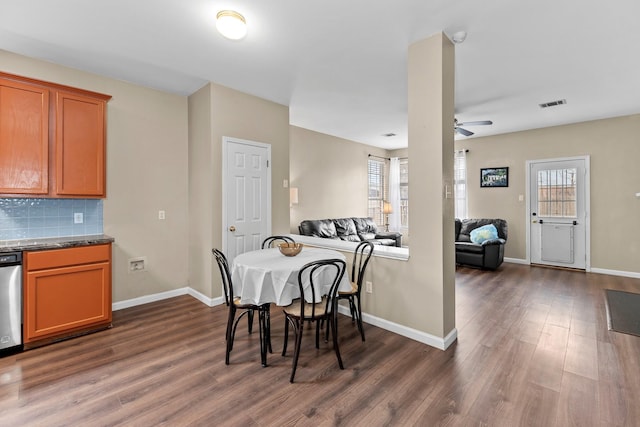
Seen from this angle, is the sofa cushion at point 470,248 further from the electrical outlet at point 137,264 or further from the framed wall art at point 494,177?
the electrical outlet at point 137,264

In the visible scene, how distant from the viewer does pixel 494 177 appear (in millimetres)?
6406

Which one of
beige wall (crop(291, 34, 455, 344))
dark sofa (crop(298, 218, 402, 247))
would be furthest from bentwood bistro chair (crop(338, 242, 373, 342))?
dark sofa (crop(298, 218, 402, 247))

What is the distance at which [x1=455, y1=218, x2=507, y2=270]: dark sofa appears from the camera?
5.44m

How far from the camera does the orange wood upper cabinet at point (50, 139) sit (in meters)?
2.66

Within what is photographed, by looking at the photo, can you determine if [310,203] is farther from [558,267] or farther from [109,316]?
[558,267]

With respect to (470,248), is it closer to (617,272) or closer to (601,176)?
(617,272)

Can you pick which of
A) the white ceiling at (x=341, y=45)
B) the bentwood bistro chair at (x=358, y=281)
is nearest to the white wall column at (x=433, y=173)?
the white ceiling at (x=341, y=45)

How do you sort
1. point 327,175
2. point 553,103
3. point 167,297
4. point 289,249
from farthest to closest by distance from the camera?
point 327,175 < point 553,103 < point 167,297 < point 289,249

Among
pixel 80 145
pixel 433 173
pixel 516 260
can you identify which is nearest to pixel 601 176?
pixel 516 260

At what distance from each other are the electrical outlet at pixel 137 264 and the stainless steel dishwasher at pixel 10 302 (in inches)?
45.4

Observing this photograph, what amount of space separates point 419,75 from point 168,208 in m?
3.41

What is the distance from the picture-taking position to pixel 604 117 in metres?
5.12

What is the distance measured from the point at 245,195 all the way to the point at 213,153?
67cm

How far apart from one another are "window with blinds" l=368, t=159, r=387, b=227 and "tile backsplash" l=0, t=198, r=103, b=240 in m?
5.92
